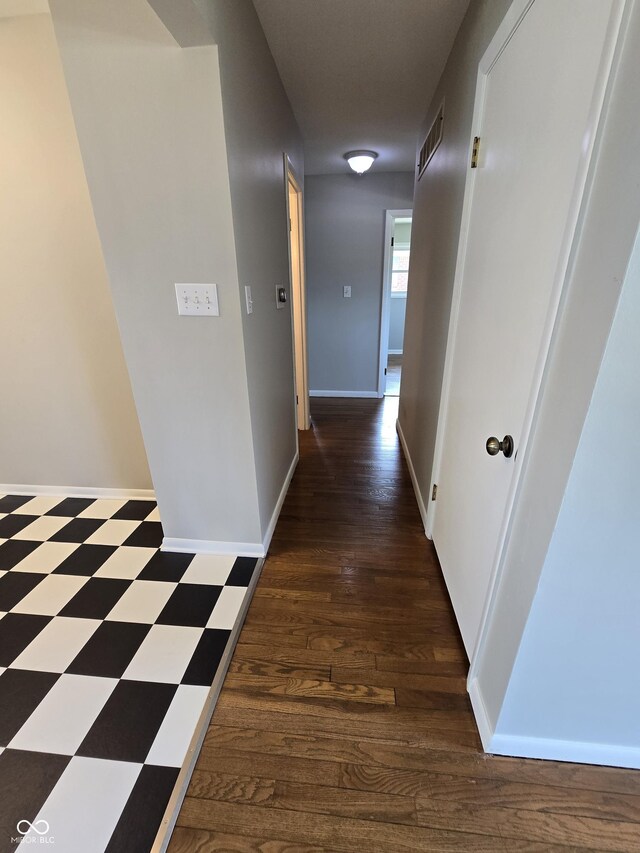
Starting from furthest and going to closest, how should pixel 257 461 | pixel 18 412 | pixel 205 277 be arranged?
pixel 18 412
pixel 257 461
pixel 205 277

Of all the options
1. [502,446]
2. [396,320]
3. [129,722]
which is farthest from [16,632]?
[396,320]

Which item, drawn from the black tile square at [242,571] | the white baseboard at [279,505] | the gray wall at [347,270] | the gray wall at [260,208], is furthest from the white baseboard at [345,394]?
the black tile square at [242,571]

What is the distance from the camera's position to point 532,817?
3.14 feet

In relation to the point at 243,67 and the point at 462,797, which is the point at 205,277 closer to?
the point at 243,67

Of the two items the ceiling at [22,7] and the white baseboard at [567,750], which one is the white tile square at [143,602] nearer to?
the white baseboard at [567,750]

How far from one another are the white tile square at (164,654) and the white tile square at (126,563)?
1.29 feet

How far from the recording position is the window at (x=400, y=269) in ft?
20.6

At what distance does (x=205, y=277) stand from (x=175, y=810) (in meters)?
1.64

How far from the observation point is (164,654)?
4.52ft

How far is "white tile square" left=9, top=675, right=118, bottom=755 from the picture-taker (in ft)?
3.65

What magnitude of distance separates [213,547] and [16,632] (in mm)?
816

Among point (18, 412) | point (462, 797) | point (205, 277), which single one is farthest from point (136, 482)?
point (462, 797)

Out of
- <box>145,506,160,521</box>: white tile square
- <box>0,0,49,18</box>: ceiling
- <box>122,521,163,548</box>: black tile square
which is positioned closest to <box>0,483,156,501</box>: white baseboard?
<box>145,506,160,521</box>: white tile square

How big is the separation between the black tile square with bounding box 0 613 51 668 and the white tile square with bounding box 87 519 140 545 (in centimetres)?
47
